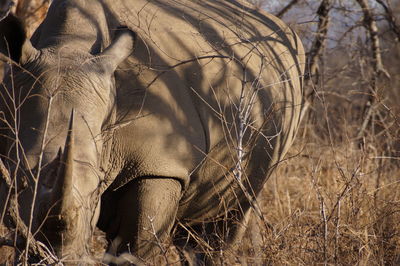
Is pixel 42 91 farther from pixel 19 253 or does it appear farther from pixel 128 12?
pixel 128 12

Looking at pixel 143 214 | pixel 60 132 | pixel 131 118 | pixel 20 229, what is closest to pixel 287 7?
pixel 131 118

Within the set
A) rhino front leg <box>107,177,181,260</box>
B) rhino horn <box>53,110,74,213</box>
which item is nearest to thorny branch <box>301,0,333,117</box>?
rhino front leg <box>107,177,181,260</box>

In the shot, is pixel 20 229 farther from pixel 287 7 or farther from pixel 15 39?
A: pixel 287 7

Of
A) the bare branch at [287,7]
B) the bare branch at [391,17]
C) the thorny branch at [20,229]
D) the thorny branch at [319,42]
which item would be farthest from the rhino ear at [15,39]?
the bare branch at [391,17]

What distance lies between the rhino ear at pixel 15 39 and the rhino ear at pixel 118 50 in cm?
34

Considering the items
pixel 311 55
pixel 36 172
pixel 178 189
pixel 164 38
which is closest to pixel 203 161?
pixel 178 189

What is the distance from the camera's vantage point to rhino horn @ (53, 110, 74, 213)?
10.1 feet

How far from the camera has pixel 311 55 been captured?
7434 mm

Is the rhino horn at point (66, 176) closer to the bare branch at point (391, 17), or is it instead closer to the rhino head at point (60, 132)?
the rhino head at point (60, 132)

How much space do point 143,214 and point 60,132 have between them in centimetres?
84

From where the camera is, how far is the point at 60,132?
347 cm

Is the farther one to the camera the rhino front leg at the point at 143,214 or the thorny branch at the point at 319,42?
the thorny branch at the point at 319,42

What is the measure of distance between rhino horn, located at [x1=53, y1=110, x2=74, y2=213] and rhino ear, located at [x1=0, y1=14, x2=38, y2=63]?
0.69m

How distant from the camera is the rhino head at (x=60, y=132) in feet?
10.6
